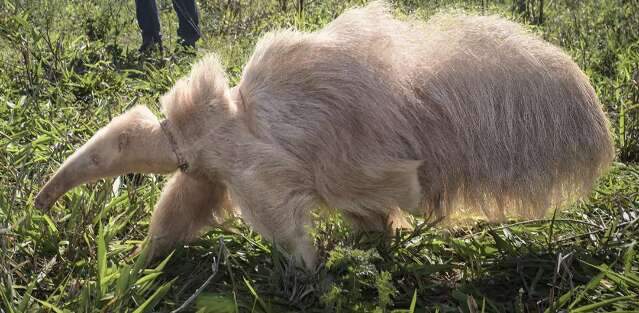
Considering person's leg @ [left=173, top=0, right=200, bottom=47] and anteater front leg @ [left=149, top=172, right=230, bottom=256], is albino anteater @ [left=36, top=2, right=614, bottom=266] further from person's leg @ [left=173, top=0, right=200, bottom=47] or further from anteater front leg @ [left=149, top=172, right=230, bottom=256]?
person's leg @ [left=173, top=0, right=200, bottom=47]

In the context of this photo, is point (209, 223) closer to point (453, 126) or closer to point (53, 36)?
point (453, 126)

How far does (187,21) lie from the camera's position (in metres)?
6.11

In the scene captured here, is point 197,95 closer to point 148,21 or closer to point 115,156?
point 115,156

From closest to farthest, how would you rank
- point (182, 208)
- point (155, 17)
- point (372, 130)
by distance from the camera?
1. point (372, 130)
2. point (182, 208)
3. point (155, 17)

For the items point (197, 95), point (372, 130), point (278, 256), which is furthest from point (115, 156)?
point (372, 130)

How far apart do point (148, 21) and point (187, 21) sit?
318mm

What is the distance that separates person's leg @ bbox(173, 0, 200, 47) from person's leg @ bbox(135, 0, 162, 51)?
0.19 metres

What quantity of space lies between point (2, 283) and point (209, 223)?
903mm

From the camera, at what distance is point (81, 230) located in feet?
10.2

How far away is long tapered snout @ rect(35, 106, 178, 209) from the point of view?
282 cm

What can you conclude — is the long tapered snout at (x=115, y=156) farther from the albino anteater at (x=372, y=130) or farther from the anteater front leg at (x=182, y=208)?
the anteater front leg at (x=182, y=208)

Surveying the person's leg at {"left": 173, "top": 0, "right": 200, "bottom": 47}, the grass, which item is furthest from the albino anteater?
the person's leg at {"left": 173, "top": 0, "right": 200, "bottom": 47}

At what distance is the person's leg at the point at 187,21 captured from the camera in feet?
19.7

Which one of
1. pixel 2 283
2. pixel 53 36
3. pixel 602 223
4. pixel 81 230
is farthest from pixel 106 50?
pixel 602 223
